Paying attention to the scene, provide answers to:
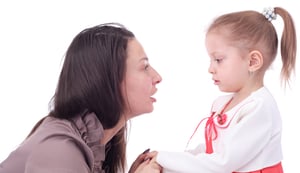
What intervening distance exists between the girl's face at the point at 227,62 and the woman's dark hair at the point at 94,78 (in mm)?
308

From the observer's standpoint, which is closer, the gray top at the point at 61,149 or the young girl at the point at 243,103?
the gray top at the point at 61,149

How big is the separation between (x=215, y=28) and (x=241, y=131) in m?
0.38

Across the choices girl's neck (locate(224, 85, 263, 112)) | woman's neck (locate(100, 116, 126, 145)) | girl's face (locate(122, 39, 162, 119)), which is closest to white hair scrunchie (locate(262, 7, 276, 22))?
girl's neck (locate(224, 85, 263, 112))

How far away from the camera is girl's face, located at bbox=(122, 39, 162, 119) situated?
2.01 m

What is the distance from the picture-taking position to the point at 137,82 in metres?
2.01

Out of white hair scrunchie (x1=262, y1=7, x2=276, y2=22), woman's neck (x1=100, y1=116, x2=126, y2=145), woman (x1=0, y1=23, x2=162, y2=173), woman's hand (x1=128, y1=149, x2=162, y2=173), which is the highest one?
white hair scrunchie (x1=262, y1=7, x2=276, y2=22)

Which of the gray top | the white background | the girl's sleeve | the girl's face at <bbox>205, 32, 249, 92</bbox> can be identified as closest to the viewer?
the gray top

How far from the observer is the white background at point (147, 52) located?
2945 millimetres

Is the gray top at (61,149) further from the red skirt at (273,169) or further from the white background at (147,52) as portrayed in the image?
the white background at (147,52)

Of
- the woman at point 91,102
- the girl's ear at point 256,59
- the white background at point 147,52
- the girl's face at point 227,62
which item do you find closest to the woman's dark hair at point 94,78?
the woman at point 91,102

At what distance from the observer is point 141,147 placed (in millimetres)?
2926

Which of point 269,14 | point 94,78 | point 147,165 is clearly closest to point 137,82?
point 94,78

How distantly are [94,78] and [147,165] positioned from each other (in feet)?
1.16

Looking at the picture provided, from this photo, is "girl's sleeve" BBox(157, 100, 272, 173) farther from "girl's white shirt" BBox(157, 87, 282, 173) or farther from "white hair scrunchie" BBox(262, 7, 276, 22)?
"white hair scrunchie" BBox(262, 7, 276, 22)
